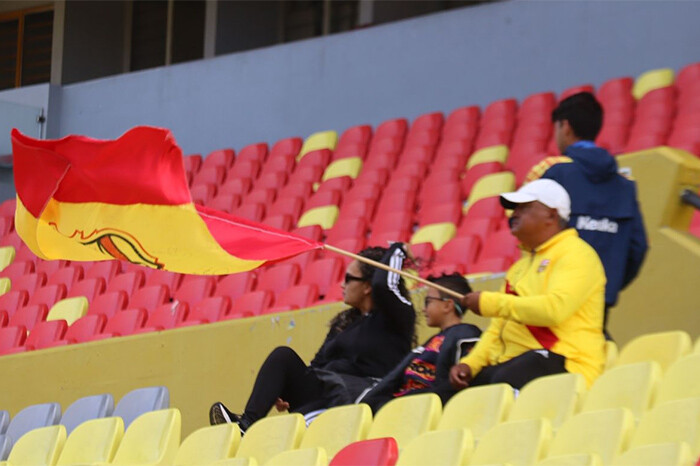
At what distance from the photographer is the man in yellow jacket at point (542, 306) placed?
4.13 m

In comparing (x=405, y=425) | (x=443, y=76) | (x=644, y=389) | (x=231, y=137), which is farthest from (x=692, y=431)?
(x=231, y=137)

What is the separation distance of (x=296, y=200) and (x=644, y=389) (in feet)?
19.3

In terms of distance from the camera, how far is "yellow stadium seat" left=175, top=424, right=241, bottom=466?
15.0 feet

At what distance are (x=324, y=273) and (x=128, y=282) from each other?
76.1 inches

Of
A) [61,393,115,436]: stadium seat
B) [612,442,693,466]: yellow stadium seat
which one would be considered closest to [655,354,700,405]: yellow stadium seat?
[612,442,693,466]: yellow stadium seat

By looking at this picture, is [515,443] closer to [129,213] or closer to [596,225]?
[596,225]

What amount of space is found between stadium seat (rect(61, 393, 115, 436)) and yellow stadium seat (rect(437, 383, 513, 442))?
106 inches

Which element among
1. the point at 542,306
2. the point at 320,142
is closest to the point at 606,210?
the point at 542,306

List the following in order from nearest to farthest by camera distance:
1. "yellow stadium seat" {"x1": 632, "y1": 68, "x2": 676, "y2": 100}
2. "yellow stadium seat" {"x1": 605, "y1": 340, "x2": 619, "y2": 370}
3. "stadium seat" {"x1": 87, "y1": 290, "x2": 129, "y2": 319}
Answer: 1. "yellow stadium seat" {"x1": 605, "y1": 340, "x2": 619, "y2": 370}
2. "yellow stadium seat" {"x1": 632, "y1": 68, "x2": 676, "y2": 100}
3. "stadium seat" {"x1": 87, "y1": 290, "x2": 129, "y2": 319}

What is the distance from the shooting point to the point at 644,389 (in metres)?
3.70

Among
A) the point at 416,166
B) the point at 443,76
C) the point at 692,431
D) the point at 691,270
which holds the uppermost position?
the point at 443,76

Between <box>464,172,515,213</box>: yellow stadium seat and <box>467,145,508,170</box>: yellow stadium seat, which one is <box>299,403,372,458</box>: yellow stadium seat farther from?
<box>467,145,508,170</box>: yellow stadium seat

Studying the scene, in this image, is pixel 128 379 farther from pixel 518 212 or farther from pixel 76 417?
pixel 518 212

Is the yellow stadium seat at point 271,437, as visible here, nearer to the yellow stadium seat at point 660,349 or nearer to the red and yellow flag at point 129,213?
the red and yellow flag at point 129,213
